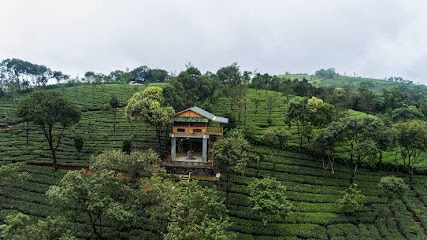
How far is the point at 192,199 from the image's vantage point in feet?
55.8

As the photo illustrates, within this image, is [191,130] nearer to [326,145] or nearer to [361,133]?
[326,145]

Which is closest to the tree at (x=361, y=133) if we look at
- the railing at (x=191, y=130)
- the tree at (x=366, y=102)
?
the railing at (x=191, y=130)

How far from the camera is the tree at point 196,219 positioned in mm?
14781

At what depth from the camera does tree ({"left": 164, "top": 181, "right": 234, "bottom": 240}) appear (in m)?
14.8

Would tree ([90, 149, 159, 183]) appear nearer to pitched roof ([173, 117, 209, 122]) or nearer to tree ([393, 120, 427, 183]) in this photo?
pitched roof ([173, 117, 209, 122])

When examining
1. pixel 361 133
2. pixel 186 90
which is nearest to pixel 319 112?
pixel 361 133

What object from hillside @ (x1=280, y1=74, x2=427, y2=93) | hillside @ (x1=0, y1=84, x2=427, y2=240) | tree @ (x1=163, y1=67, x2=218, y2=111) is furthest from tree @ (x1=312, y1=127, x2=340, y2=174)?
hillside @ (x1=280, y1=74, x2=427, y2=93)

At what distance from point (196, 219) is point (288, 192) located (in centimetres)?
1248

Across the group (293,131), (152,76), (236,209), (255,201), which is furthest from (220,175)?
(152,76)

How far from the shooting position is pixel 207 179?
88.5 ft

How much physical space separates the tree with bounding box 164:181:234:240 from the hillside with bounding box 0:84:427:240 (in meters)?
4.39

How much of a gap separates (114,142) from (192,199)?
787 inches

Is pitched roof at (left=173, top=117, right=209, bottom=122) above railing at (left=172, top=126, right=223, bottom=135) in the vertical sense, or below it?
above

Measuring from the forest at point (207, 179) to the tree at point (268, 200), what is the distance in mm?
85
